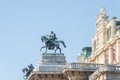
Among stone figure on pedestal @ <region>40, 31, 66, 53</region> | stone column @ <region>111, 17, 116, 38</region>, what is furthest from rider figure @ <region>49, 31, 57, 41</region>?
stone column @ <region>111, 17, 116, 38</region>

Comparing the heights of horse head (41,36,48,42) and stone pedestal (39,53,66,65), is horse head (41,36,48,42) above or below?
above

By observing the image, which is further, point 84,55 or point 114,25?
point 84,55

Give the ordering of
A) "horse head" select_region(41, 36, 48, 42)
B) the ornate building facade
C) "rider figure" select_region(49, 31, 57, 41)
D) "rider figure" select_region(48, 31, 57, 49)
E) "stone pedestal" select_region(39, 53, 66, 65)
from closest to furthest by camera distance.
→ 1. the ornate building facade
2. "stone pedestal" select_region(39, 53, 66, 65)
3. "rider figure" select_region(48, 31, 57, 49)
4. "rider figure" select_region(49, 31, 57, 41)
5. "horse head" select_region(41, 36, 48, 42)

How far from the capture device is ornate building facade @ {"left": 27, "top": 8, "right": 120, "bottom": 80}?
86137 mm

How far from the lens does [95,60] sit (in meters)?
128

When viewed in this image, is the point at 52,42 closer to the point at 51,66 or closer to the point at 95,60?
the point at 51,66

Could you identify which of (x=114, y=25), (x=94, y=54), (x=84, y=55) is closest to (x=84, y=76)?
(x=114, y=25)

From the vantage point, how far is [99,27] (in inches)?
5017

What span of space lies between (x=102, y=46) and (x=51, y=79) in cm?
2660

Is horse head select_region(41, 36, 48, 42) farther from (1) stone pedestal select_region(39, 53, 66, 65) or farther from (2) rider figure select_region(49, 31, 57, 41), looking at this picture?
(1) stone pedestal select_region(39, 53, 66, 65)

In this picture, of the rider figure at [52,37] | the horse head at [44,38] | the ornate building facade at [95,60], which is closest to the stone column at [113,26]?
the ornate building facade at [95,60]

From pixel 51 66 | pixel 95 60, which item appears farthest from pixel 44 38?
pixel 95 60

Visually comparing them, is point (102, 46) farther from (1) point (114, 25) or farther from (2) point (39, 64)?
(2) point (39, 64)

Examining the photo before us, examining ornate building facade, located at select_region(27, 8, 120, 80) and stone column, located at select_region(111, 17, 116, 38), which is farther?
stone column, located at select_region(111, 17, 116, 38)
